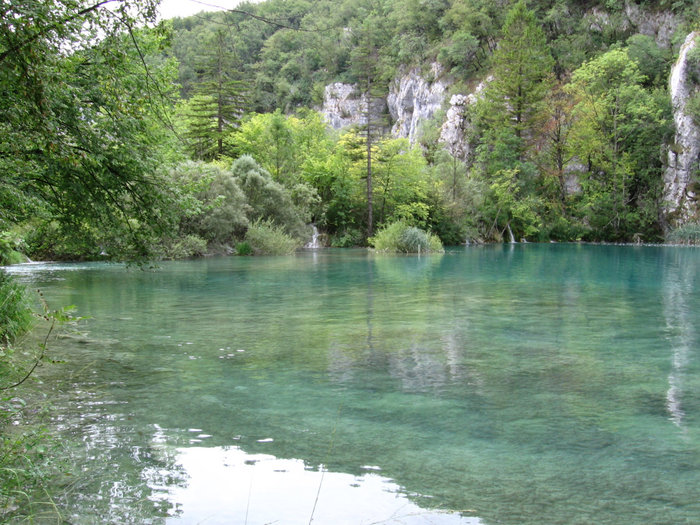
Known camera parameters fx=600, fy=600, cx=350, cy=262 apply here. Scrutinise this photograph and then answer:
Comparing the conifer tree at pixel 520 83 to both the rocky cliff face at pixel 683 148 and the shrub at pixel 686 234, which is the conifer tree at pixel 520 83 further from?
the shrub at pixel 686 234

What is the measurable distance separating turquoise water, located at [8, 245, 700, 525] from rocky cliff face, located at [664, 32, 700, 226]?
130 feet

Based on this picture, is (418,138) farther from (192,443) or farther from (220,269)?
(192,443)

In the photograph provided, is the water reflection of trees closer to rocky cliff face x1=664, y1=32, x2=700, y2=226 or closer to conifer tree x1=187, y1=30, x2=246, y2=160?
rocky cliff face x1=664, y1=32, x2=700, y2=226

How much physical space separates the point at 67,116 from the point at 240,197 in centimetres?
2694

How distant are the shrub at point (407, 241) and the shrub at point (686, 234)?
22.5 meters

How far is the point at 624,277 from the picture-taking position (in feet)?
64.3

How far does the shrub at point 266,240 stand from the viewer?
1344 inches

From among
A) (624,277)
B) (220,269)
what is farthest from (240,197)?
(624,277)

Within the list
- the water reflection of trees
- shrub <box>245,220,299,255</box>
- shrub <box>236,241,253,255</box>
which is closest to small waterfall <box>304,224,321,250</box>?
shrub <box>245,220,299,255</box>

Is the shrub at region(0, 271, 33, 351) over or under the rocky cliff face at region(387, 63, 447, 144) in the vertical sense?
under

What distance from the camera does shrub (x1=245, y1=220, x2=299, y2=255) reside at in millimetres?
34125

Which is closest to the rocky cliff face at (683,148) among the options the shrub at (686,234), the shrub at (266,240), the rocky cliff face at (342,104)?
the shrub at (686,234)

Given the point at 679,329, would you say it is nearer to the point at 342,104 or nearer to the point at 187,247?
the point at 187,247

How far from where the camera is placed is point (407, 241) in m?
35.3
